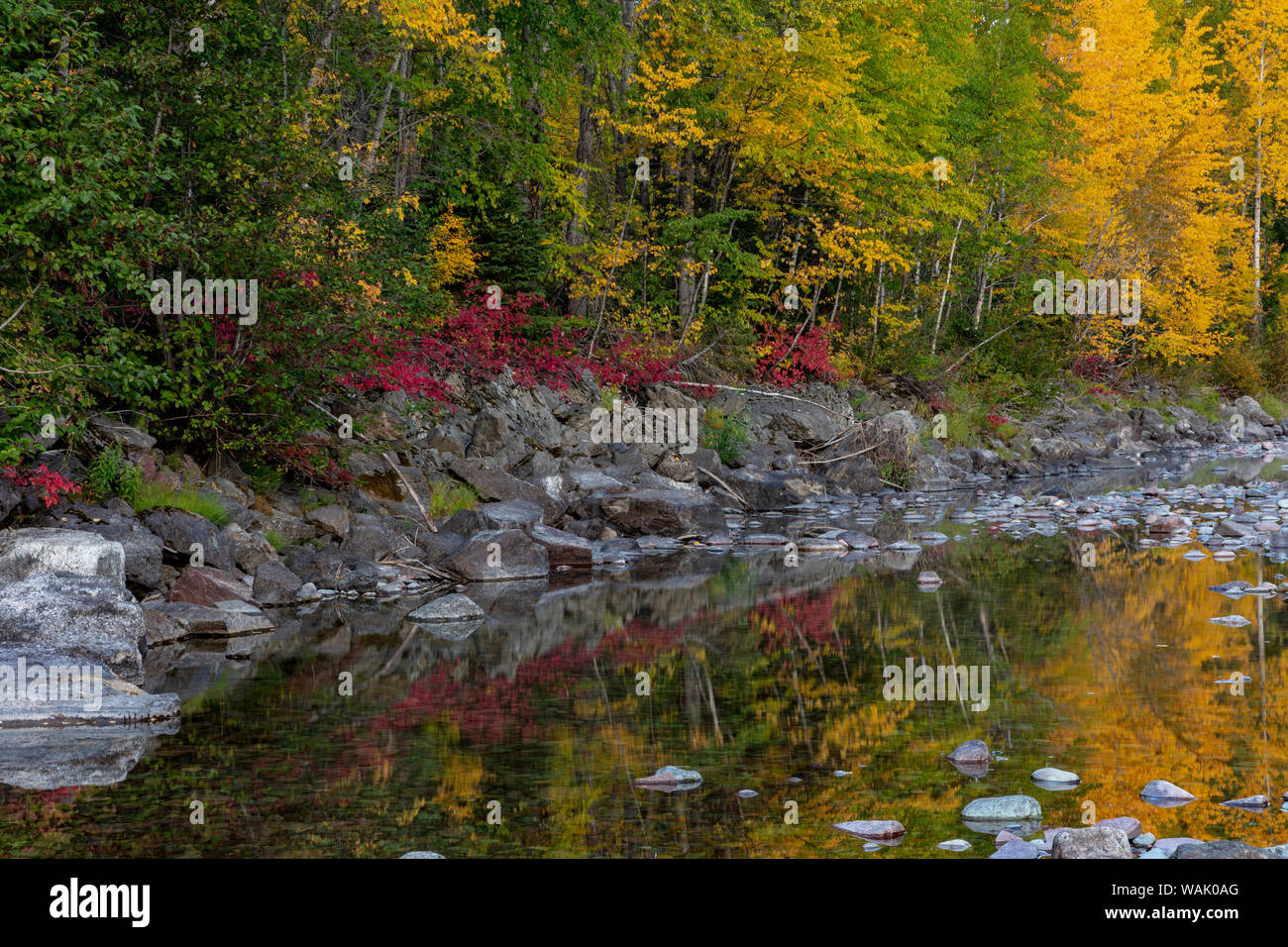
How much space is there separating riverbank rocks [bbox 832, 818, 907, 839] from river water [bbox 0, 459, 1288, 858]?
4.0 inches

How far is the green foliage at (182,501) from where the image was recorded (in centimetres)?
1149

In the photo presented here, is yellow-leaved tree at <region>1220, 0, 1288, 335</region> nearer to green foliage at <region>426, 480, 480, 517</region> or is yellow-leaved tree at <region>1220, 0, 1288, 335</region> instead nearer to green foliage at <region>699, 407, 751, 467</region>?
green foliage at <region>699, 407, 751, 467</region>

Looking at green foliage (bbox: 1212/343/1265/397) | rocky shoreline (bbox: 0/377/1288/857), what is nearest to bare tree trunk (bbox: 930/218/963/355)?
rocky shoreline (bbox: 0/377/1288/857)

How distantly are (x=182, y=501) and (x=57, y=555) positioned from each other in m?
2.62

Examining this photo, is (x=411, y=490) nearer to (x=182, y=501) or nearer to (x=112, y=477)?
(x=182, y=501)

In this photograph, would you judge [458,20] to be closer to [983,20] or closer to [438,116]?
[438,116]

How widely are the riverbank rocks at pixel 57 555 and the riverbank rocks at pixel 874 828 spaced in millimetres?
6447

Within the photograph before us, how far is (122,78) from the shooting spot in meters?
11.9

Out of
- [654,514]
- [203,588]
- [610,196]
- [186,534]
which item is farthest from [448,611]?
[610,196]

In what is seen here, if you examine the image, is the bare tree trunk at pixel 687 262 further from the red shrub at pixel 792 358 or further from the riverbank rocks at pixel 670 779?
the riverbank rocks at pixel 670 779

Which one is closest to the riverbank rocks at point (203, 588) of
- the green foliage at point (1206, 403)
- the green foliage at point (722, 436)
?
the green foliage at point (722, 436)

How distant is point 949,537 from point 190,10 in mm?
11412

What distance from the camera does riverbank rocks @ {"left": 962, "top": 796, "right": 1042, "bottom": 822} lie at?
5430 mm
